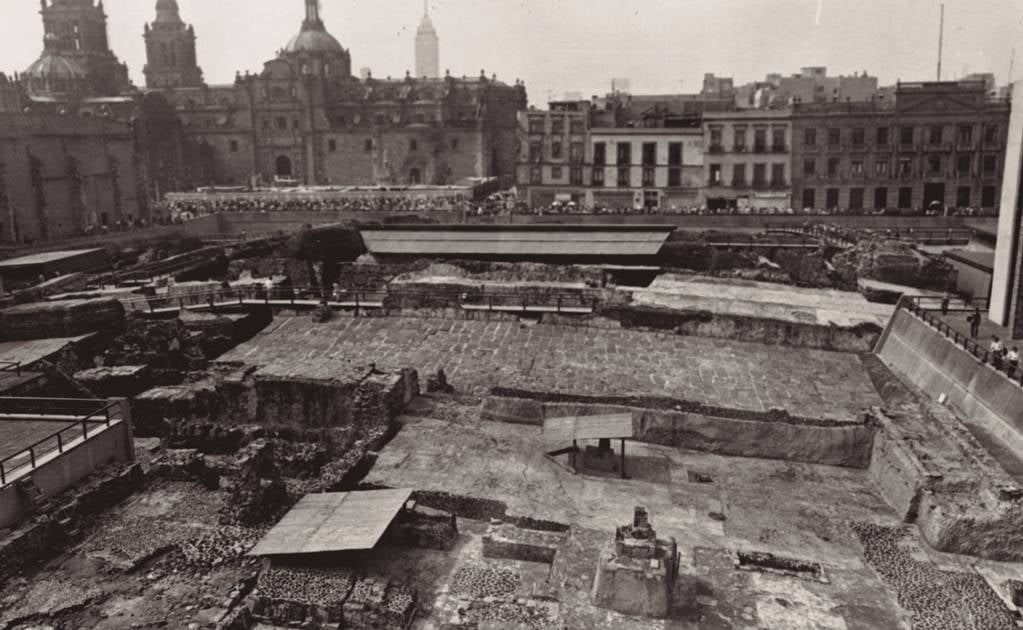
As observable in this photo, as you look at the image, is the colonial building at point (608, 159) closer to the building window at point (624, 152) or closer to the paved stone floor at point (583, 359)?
the building window at point (624, 152)

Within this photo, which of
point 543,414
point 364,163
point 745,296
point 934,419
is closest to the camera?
point 934,419

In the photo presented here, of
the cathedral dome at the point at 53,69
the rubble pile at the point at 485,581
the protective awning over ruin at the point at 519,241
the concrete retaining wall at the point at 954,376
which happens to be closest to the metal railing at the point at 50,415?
the rubble pile at the point at 485,581

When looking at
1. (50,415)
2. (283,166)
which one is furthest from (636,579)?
(283,166)

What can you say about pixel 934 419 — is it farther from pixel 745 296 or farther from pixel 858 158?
pixel 858 158

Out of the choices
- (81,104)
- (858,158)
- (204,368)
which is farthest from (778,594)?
(81,104)

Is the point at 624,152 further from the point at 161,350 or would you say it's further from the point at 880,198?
the point at 161,350
